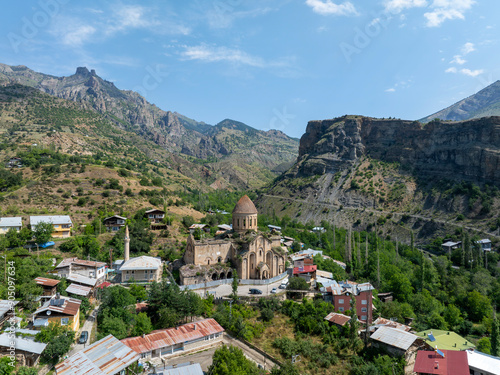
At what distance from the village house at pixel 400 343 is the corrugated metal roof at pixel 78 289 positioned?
3113 centimetres

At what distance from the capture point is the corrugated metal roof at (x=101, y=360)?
2145cm

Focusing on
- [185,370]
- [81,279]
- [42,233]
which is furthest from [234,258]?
[42,233]

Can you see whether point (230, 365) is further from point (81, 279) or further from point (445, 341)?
point (445, 341)

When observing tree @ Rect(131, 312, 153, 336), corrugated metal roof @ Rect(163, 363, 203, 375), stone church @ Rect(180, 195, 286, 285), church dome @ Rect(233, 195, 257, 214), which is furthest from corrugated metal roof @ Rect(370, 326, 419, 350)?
tree @ Rect(131, 312, 153, 336)

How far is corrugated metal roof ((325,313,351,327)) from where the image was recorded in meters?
34.6

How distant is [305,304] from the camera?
36656 millimetres

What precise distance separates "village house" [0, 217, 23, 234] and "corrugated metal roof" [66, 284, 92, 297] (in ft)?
65.6

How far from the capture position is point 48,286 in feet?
103

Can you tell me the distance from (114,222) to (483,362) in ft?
182

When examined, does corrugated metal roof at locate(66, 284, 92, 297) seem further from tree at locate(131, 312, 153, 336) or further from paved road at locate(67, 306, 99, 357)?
tree at locate(131, 312, 153, 336)

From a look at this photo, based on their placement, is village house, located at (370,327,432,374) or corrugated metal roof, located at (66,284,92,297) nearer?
village house, located at (370,327,432,374)

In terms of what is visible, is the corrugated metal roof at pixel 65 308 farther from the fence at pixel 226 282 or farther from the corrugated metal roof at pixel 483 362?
the corrugated metal roof at pixel 483 362

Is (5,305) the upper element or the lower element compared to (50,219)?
lower

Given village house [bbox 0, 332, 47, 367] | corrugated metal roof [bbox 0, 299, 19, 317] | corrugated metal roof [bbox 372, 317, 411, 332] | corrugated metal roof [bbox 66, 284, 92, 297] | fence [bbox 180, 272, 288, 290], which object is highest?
corrugated metal roof [bbox 0, 299, 19, 317]
